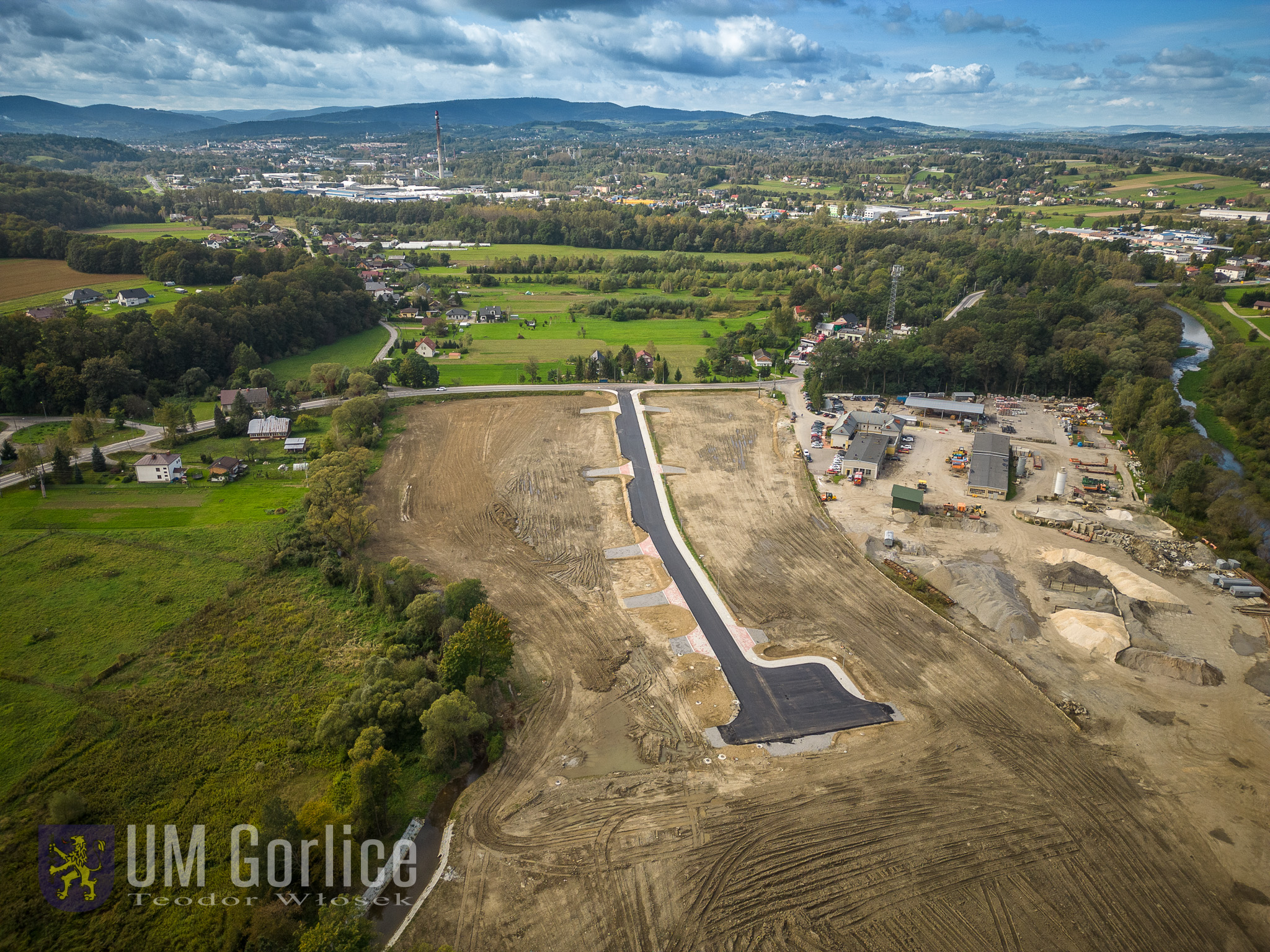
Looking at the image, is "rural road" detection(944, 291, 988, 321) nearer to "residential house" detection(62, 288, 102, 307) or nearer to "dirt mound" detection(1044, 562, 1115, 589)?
"dirt mound" detection(1044, 562, 1115, 589)

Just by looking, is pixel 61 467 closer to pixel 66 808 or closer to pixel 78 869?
pixel 66 808

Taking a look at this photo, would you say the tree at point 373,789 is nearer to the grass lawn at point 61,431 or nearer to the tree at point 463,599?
the tree at point 463,599

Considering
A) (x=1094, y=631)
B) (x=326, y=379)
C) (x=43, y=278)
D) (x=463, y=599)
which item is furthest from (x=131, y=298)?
(x=1094, y=631)

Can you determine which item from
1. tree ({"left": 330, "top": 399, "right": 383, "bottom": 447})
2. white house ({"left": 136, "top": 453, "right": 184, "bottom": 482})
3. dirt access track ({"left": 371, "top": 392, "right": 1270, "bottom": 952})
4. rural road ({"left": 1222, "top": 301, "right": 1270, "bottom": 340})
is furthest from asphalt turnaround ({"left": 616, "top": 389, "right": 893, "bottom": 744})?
rural road ({"left": 1222, "top": 301, "right": 1270, "bottom": 340})

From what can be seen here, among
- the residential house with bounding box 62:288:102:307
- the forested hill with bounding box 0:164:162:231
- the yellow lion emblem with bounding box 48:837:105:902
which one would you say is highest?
the forested hill with bounding box 0:164:162:231

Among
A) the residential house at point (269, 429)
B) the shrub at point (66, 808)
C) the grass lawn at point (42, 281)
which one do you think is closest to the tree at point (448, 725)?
the shrub at point (66, 808)
